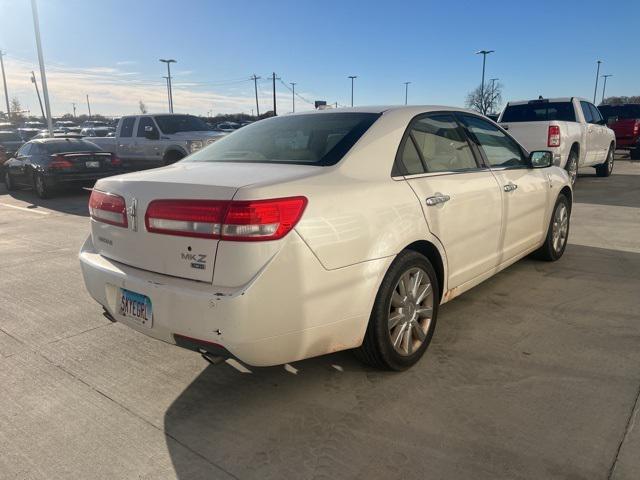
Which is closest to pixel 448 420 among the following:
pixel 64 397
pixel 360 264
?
pixel 360 264

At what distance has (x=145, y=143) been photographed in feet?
42.9

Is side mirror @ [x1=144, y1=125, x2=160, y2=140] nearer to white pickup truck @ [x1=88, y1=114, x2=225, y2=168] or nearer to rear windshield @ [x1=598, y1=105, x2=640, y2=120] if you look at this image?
white pickup truck @ [x1=88, y1=114, x2=225, y2=168]

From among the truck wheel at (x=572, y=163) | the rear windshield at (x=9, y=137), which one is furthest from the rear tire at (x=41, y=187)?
the truck wheel at (x=572, y=163)

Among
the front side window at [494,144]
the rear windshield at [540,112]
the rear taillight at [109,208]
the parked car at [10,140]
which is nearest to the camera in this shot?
the rear taillight at [109,208]

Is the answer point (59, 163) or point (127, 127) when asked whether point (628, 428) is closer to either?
point (59, 163)

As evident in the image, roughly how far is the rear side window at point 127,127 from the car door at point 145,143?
1.20 ft

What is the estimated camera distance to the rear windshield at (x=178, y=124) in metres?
12.9

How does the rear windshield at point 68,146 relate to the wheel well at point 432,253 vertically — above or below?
above

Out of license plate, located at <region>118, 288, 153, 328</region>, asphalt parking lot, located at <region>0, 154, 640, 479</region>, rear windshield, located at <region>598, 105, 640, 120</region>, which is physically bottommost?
asphalt parking lot, located at <region>0, 154, 640, 479</region>

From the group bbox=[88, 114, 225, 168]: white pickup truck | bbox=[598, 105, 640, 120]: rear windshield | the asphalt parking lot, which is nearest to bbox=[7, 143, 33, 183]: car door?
bbox=[88, 114, 225, 168]: white pickup truck

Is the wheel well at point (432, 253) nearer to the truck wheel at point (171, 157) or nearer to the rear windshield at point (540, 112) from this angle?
the rear windshield at point (540, 112)

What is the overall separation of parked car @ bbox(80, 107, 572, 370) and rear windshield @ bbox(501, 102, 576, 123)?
25.9ft

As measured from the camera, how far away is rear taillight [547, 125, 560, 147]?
913 centimetres

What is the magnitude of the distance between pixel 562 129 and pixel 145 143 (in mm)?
9840
